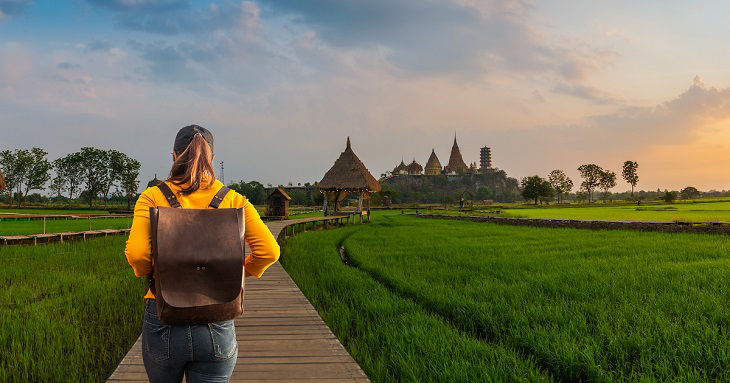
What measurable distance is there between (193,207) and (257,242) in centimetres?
31

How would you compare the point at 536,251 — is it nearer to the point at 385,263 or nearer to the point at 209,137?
the point at 385,263

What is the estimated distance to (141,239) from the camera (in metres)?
1.57

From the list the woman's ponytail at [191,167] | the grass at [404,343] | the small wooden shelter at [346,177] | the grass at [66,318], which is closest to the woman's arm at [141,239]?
the woman's ponytail at [191,167]

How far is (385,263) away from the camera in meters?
10.2

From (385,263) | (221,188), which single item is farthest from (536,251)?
(221,188)

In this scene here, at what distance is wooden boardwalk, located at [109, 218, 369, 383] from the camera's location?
3.07 meters

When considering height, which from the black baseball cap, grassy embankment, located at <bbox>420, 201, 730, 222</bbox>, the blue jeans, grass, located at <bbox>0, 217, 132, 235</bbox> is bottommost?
grass, located at <bbox>0, 217, 132, 235</bbox>

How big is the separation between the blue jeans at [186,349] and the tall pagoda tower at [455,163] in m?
169

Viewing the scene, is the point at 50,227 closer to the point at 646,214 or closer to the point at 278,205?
the point at 278,205

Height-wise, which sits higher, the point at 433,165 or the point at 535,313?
the point at 433,165

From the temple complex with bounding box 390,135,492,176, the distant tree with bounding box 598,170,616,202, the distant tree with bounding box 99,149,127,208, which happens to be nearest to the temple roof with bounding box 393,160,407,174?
the temple complex with bounding box 390,135,492,176

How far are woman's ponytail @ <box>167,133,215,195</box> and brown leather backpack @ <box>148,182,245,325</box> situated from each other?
12cm

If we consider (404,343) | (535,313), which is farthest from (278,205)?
(404,343)

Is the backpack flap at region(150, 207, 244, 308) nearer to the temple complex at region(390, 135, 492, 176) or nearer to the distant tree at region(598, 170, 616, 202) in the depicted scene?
the distant tree at region(598, 170, 616, 202)
